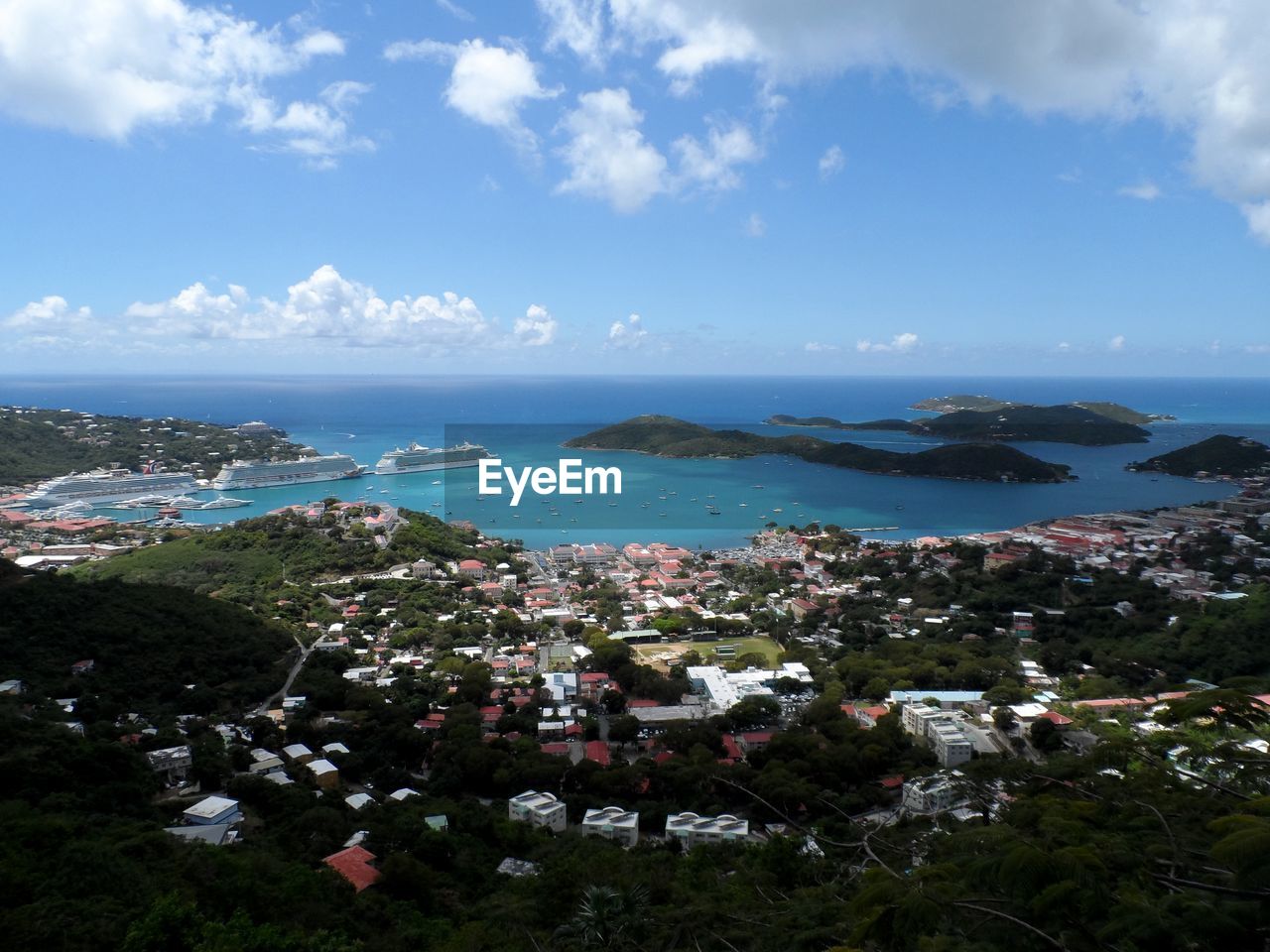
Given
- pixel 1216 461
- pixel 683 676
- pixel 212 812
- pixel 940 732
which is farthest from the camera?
pixel 1216 461

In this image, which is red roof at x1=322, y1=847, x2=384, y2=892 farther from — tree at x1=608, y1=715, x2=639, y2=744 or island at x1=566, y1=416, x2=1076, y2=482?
island at x1=566, y1=416, x2=1076, y2=482

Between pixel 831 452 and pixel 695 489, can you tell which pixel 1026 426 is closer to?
pixel 831 452

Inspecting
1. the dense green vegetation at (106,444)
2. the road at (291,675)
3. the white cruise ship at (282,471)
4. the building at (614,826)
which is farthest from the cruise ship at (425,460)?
the building at (614,826)

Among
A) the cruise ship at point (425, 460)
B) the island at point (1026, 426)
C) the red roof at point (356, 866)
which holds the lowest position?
the red roof at point (356, 866)

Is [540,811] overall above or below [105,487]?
below

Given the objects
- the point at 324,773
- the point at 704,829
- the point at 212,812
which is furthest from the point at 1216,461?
the point at 212,812

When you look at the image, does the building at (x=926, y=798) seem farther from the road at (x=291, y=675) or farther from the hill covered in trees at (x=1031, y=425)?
the hill covered in trees at (x=1031, y=425)
